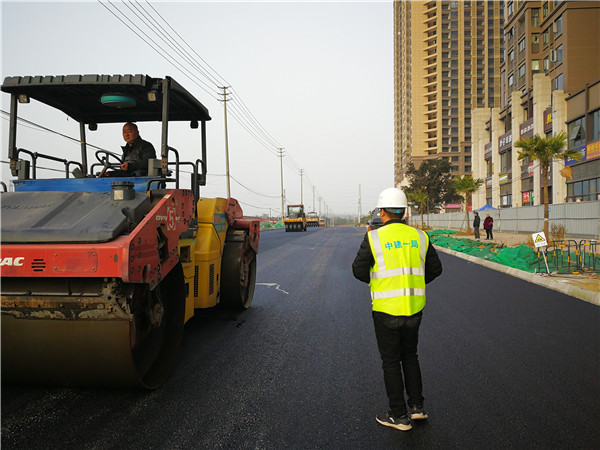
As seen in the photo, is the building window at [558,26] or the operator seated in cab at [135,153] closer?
the operator seated in cab at [135,153]

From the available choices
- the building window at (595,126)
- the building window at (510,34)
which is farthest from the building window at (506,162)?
the building window at (595,126)

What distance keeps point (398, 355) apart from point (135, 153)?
3.31m

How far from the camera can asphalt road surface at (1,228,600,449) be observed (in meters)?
2.88

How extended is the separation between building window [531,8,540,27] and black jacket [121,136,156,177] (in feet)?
177

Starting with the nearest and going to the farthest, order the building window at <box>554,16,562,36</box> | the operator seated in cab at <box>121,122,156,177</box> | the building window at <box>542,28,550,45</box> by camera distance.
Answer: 1. the operator seated in cab at <box>121,122,156,177</box>
2. the building window at <box>554,16,562,36</box>
3. the building window at <box>542,28,550,45</box>

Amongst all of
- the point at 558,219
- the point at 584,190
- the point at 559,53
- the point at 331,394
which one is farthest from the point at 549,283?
the point at 559,53

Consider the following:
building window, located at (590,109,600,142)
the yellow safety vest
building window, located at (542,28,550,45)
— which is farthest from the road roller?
building window, located at (542,28,550,45)

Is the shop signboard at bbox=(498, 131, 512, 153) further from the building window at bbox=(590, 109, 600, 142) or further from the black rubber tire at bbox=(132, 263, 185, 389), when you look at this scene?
the black rubber tire at bbox=(132, 263, 185, 389)

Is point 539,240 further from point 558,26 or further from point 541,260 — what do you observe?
point 558,26

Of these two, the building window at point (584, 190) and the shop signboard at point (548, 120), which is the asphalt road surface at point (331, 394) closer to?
the building window at point (584, 190)

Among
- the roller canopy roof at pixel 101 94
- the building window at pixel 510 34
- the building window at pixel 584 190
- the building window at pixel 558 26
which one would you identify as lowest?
the roller canopy roof at pixel 101 94

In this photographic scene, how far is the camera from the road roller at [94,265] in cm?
286

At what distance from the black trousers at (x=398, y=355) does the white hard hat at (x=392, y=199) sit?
2.55 feet

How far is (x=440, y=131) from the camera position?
4313 inches
